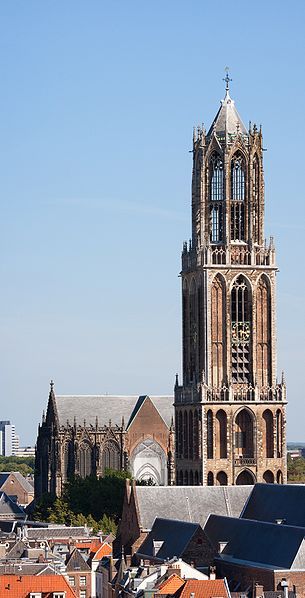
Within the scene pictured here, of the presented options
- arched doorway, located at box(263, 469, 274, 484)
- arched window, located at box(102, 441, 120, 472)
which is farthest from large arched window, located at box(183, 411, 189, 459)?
arched window, located at box(102, 441, 120, 472)

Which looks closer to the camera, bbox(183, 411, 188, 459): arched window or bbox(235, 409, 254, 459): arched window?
bbox(235, 409, 254, 459): arched window

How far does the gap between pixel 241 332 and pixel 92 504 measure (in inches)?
764

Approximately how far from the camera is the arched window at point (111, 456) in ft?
534

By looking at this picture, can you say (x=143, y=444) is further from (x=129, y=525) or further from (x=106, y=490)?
(x=129, y=525)

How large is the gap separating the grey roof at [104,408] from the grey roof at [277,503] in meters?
54.6

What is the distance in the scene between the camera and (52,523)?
5251 inches

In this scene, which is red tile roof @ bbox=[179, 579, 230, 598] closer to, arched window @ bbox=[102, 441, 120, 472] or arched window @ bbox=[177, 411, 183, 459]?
arched window @ bbox=[177, 411, 183, 459]

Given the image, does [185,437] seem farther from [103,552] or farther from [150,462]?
[150,462]

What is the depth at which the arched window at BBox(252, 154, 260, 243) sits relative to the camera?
416 feet

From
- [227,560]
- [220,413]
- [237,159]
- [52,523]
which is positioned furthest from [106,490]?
[227,560]

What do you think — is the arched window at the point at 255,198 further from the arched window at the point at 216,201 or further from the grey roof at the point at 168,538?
the grey roof at the point at 168,538

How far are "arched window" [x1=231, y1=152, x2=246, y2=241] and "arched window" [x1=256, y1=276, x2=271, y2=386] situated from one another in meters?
3.95

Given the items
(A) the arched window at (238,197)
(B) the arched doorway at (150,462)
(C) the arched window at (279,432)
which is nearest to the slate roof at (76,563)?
(C) the arched window at (279,432)

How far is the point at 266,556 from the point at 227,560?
3157 mm
